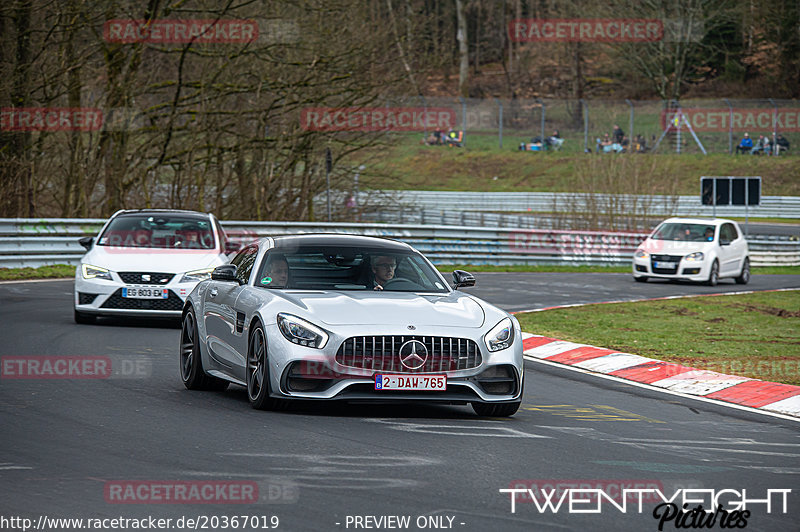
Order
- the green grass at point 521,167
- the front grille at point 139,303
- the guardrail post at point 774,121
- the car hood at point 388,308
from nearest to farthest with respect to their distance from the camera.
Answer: the car hood at point 388,308 → the front grille at point 139,303 → the guardrail post at point 774,121 → the green grass at point 521,167

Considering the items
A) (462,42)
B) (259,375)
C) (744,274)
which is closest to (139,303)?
(259,375)

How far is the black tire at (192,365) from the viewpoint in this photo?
10359mm

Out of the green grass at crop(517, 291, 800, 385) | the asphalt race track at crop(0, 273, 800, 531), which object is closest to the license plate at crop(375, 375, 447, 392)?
the asphalt race track at crop(0, 273, 800, 531)

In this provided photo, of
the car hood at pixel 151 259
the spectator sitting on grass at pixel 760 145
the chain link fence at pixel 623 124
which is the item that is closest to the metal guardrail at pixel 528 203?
the chain link fence at pixel 623 124

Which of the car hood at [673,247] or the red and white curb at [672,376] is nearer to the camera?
the red and white curb at [672,376]

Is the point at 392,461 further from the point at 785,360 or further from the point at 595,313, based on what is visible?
the point at 595,313

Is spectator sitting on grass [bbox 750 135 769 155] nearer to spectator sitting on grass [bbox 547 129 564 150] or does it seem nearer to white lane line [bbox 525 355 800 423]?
spectator sitting on grass [bbox 547 129 564 150]

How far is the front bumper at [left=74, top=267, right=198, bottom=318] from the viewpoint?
1523cm

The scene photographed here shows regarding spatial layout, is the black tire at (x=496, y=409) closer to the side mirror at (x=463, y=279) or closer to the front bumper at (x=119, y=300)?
the side mirror at (x=463, y=279)

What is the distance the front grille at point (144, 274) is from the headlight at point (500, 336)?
7.14 metres

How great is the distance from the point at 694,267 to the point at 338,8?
11.1 meters

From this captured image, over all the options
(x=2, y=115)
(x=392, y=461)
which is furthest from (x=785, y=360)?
(x=2, y=115)

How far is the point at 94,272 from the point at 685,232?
58.9 feet

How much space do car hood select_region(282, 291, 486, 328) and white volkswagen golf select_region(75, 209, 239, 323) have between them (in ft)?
20.5
